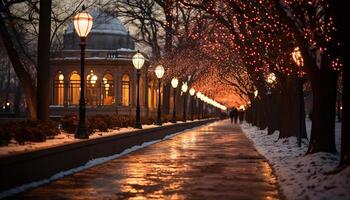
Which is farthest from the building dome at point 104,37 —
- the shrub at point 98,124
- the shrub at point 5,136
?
the shrub at point 5,136

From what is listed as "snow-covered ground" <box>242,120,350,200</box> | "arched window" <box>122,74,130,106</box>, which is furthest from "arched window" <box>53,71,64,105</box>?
"snow-covered ground" <box>242,120,350,200</box>

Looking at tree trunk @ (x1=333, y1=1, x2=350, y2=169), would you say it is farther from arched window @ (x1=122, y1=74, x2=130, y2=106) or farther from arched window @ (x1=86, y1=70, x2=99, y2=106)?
arched window @ (x1=122, y1=74, x2=130, y2=106)

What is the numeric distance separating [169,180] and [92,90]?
1828 inches

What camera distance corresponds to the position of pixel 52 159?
14164mm

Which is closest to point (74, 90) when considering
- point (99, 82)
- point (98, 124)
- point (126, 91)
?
point (99, 82)

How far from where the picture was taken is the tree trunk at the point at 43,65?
20644 millimetres

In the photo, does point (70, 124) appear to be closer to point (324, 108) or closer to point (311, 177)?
point (324, 108)

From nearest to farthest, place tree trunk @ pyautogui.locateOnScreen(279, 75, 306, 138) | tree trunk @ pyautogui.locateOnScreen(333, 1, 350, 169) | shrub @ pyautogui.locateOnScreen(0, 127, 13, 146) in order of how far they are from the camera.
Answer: tree trunk @ pyautogui.locateOnScreen(333, 1, 350, 169) < shrub @ pyautogui.locateOnScreen(0, 127, 13, 146) < tree trunk @ pyautogui.locateOnScreen(279, 75, 306, 138)

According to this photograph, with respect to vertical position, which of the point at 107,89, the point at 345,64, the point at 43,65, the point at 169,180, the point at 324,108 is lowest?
the point at 169,180

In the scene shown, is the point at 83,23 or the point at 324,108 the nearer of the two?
the point at 324,108

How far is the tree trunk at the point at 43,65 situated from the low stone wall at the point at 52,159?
8.42 ft

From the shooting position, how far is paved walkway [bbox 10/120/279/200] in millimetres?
11648

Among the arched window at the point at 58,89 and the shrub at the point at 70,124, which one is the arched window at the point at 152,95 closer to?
the arched window at the point at 58,89

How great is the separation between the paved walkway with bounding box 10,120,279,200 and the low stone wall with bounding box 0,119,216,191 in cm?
41
